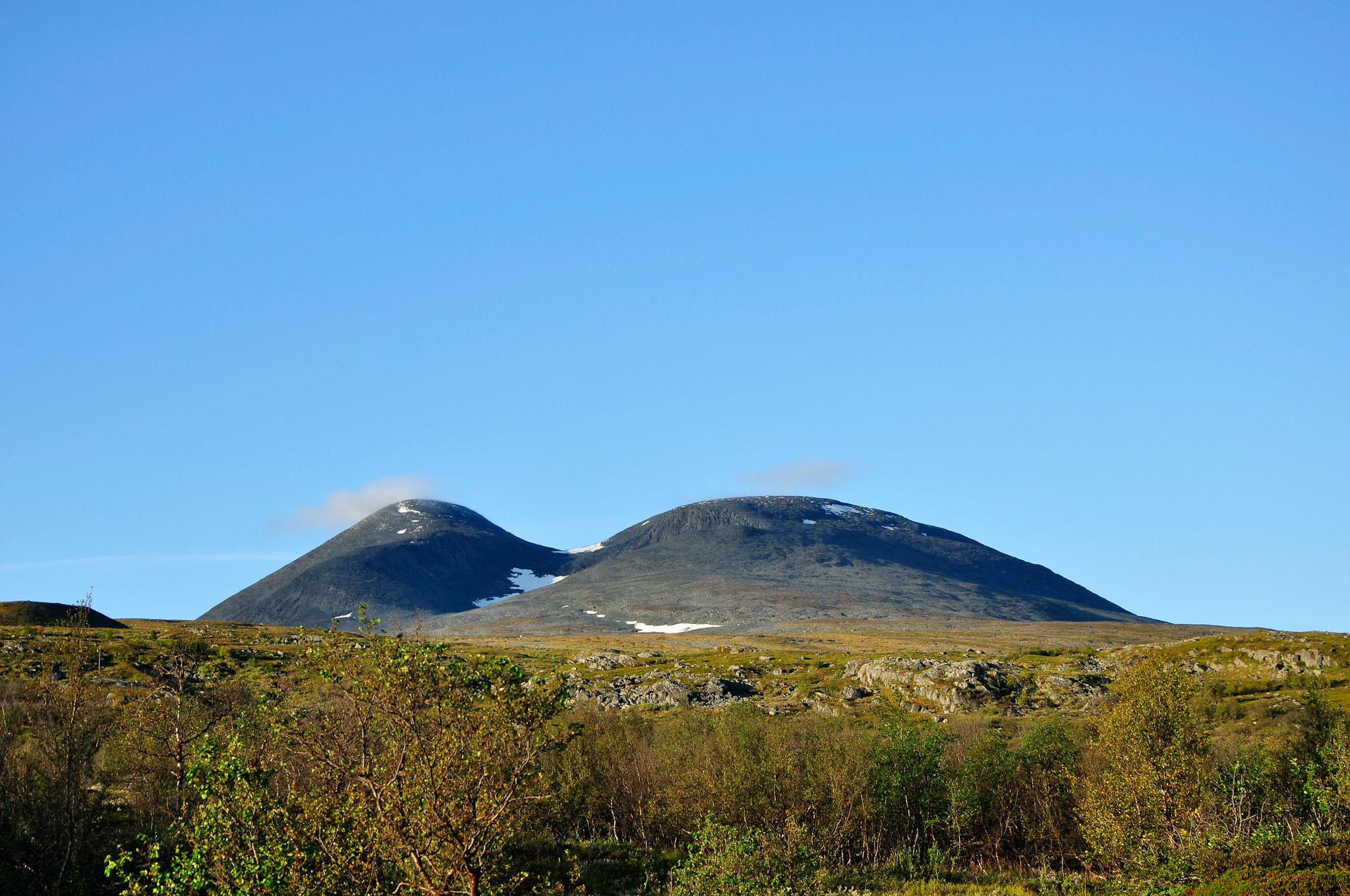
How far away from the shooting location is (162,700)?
3769 centimetres

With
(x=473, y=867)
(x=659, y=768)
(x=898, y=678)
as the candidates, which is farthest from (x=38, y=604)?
(x=473, y=867)

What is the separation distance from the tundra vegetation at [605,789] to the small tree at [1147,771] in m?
0.11

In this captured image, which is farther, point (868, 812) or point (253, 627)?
point (253, 627)

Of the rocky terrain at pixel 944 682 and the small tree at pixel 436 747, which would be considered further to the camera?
the rocky terrain at pixel 944 682

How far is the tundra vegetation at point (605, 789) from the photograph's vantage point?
14805 mm

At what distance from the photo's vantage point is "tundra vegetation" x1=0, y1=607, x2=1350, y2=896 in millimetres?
14805

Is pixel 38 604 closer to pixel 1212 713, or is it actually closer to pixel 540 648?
pixel 540 648

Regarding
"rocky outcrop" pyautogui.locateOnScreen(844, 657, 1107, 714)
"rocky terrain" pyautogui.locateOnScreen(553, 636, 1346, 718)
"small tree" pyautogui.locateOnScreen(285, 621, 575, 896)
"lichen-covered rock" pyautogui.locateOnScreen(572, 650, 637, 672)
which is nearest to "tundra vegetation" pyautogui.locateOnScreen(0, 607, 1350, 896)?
"small tree" pyautogui.locateOnScreen(285, 621, 575, 896)

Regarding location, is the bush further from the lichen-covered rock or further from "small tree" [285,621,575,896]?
the lichen-covered rock

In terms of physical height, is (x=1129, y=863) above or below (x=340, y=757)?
below

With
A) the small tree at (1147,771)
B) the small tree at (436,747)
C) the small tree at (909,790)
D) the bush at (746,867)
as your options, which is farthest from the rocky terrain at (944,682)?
the small tree at (436,747)

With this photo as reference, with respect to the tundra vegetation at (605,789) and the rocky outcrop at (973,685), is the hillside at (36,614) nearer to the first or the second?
the tundra vegetation at (605,789)

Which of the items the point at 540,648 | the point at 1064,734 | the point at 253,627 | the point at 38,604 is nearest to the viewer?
the point at 1064,734

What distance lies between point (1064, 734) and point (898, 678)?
4294cm
